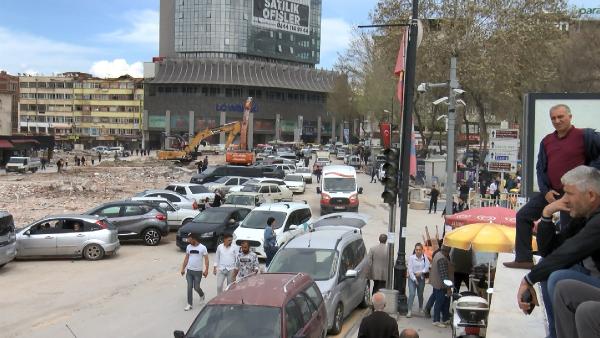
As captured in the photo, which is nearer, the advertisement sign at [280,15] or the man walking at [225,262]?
the man walking at [225,262]

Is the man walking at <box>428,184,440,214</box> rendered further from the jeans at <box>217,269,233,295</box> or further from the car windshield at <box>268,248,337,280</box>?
the car windshield at <box>268,248,337,280</box>

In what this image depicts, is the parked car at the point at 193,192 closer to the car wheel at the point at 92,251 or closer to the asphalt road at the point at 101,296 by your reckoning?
the asphalt road at the point at 101,296

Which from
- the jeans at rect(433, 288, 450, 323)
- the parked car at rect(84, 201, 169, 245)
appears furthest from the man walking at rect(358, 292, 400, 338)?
the parked car at rect(84, 201, 169, 245)

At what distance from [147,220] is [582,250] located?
62.6 feet

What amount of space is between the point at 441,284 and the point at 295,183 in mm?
29862

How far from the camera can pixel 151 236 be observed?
840 inches

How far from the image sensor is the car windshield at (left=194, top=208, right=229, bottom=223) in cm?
2062

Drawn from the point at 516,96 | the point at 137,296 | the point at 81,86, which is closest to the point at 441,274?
the point at 137,296

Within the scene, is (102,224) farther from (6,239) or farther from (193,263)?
(193,263)

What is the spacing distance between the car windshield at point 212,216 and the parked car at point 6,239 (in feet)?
19.9

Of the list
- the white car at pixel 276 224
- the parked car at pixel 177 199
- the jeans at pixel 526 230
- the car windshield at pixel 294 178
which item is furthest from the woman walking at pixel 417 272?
the car windshield at pixel 294 178

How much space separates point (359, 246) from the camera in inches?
516

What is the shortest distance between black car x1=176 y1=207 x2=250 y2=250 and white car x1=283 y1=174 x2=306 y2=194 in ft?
62.4

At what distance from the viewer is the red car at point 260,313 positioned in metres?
7.50
